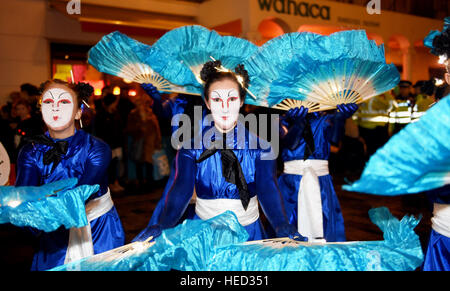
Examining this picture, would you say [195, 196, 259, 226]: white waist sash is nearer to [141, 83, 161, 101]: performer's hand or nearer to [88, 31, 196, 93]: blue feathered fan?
[88, 31, 196, 93]: blue feathered fan

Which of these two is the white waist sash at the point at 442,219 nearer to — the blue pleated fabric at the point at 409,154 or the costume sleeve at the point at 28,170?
the blue pleated fabric at the point at 409,154

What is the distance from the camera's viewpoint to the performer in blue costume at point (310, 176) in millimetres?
3141

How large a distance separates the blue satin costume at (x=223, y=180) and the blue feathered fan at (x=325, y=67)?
0.46 metres

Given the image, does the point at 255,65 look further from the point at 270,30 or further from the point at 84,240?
the point at 270,30

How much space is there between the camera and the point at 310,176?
3.17 metres

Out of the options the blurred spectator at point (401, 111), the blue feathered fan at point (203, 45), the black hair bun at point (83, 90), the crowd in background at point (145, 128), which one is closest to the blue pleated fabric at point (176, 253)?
the black hair bun at point (83, 90)

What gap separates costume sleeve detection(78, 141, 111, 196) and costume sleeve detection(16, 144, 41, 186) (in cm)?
24

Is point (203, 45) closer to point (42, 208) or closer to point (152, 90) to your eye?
point (152, 90)

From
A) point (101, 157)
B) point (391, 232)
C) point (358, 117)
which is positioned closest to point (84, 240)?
point (101, 157)

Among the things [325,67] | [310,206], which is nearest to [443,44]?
[325,67]

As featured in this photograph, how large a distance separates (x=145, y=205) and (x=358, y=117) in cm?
454

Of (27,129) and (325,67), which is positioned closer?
(325,67)

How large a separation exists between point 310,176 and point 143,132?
14.6 ft

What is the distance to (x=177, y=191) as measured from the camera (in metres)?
2.03
